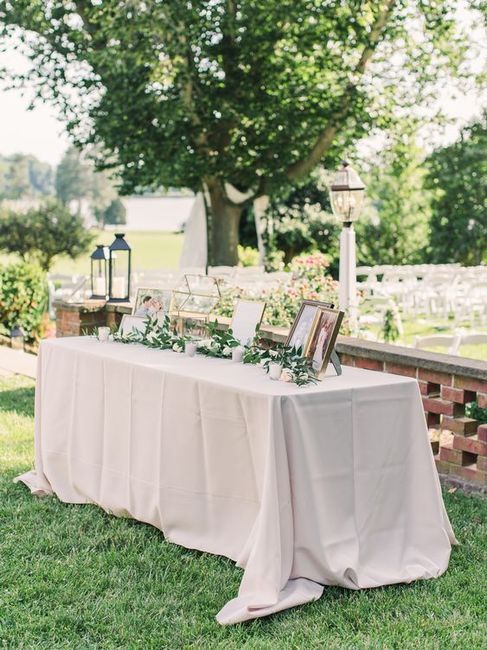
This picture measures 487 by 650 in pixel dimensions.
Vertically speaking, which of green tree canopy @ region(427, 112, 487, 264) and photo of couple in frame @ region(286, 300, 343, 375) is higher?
green tree canopy @ region(427, 112, 487, 264)

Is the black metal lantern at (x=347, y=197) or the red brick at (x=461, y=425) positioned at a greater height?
the black metal lantern at (x=347, y=197)

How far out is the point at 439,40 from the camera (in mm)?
18391

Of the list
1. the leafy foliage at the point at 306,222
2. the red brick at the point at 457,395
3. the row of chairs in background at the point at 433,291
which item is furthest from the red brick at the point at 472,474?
the leafy foliage at the point at 306,222

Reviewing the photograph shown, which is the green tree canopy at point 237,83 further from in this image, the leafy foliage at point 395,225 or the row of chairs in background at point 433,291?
the leafy foliage at point 395,225

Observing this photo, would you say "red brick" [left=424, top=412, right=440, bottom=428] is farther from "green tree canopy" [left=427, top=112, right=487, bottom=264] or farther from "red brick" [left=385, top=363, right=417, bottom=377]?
"green tree canopy" [left=427, top=112, right=487, bottom=264]

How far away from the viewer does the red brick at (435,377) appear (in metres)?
5.64

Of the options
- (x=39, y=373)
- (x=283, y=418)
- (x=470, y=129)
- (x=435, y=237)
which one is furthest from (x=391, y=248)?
(x=283, y=418)

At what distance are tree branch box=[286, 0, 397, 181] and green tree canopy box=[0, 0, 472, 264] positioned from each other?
0.09 feet

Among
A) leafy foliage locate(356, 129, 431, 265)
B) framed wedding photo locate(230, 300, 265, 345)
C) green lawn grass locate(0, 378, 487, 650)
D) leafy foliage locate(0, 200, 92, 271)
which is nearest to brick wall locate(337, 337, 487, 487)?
green lawn grass locate(0, 378, 487, 650)

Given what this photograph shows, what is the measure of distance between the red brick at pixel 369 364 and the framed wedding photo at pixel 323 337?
1.62 m

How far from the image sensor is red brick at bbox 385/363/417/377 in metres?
5.85

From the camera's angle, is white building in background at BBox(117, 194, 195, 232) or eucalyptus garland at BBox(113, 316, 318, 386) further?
white building in background at BBox(117, 194, 195, 232)

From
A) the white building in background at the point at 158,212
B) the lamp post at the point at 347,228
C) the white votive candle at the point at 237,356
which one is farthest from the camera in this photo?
the white building in background at the point at 158,212

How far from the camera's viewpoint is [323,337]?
176 inches
